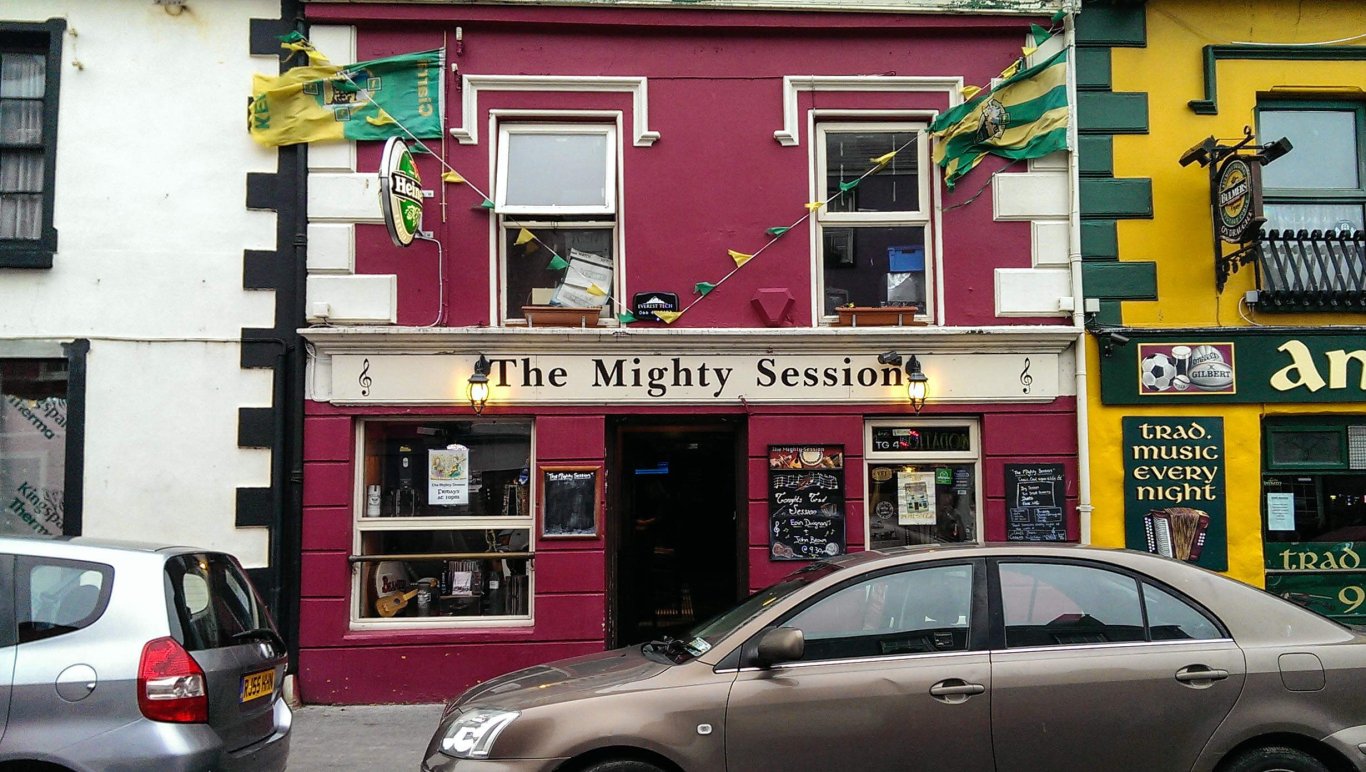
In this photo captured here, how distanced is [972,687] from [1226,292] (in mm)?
5916

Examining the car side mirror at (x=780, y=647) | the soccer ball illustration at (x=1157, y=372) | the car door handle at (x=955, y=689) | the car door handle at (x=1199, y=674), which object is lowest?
the car door handle at (x=955, y=689)

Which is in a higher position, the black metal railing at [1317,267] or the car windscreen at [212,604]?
the black metal railing at [1317,267]

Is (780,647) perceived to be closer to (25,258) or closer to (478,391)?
(478,391)

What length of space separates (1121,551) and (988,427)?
143 inches

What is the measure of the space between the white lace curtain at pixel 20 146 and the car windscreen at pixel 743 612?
23.5ft

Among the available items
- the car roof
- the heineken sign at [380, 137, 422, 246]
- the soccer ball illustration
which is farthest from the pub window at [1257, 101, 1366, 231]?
the car roof

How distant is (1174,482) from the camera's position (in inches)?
334

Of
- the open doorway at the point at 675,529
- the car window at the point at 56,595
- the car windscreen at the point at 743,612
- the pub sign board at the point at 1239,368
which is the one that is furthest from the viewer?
the open doorway at the point at 675,529

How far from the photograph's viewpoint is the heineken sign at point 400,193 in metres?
7.62

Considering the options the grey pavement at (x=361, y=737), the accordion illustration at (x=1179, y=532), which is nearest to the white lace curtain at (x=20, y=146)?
the grey pavement at (x=361, y=737)

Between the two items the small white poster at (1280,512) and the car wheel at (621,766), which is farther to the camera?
the small white poster at (1280,512)

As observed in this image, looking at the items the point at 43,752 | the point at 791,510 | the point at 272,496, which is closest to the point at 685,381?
the point at 791,510

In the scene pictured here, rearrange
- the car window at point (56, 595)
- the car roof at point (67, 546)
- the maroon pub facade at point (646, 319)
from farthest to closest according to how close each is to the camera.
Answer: the maroon pub facade at point (646, 319)
the car roof at point (67, 546)
the car window at point (56, 595)

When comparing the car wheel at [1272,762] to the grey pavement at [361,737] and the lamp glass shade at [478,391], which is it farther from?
the lamp glass shade at [478,391]
